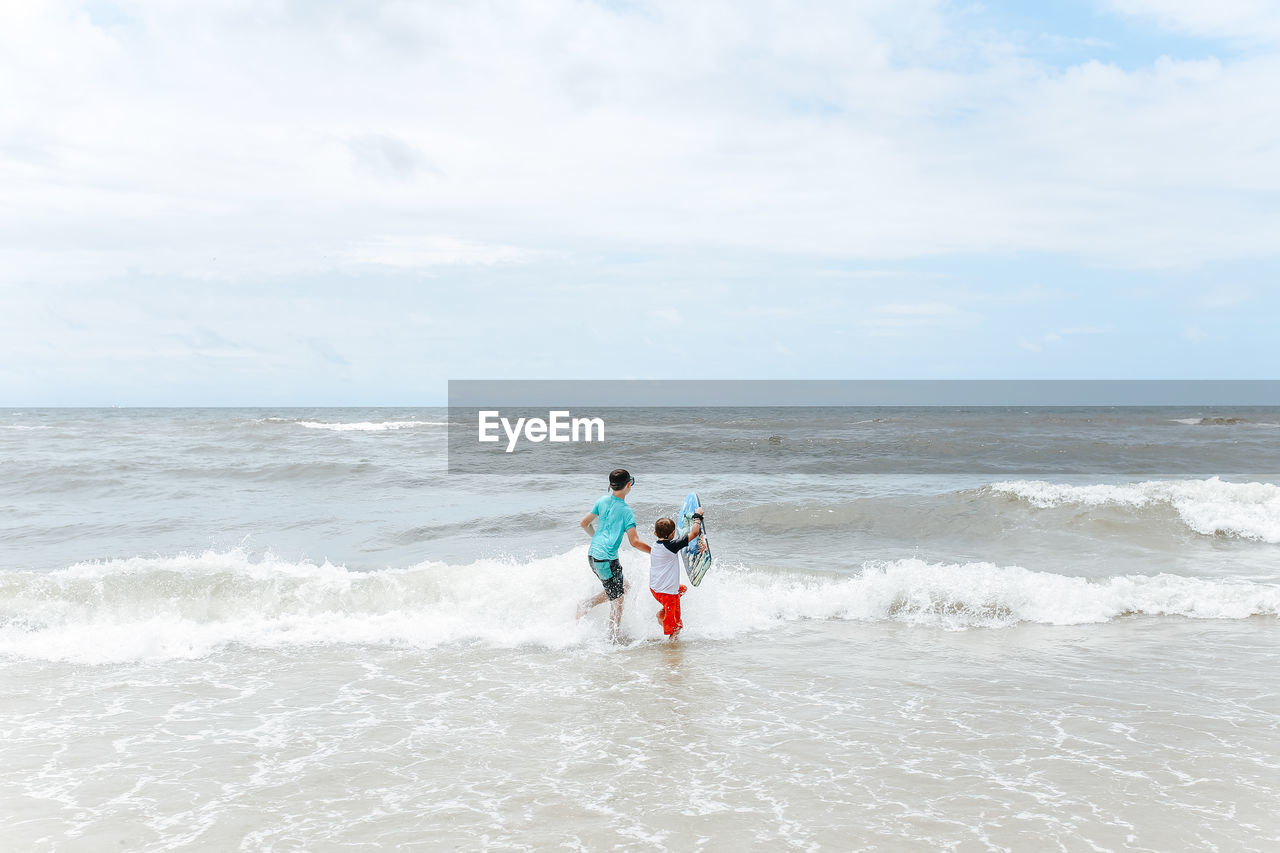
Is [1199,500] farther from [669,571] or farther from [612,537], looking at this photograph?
[612,537]

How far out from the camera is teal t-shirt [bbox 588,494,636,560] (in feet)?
25.0

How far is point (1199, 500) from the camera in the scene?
1505 cm

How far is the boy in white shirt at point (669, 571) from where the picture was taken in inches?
301

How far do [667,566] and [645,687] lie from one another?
1.55m

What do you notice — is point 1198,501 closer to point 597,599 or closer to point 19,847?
point 597,599

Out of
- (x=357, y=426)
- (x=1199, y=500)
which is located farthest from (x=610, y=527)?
(x=357, y=426)

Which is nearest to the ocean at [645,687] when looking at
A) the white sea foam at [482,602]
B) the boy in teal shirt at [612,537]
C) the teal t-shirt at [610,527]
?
the white sea foam at [482,602]

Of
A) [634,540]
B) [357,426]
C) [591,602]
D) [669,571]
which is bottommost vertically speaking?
[591,602]

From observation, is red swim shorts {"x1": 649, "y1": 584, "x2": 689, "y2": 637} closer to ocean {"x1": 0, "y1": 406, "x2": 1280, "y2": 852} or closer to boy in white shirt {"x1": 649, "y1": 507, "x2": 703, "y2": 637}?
boy in white shirt {"x1": 649, "y1": 507, "x2": 703, "y2": 637}

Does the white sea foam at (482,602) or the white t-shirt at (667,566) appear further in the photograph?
the white sea foam at (482,602)

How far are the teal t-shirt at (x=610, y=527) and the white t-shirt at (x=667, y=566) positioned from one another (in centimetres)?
37

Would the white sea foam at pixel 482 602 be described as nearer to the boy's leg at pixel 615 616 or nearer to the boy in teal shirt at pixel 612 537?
the boy's leg at pixel 615 616

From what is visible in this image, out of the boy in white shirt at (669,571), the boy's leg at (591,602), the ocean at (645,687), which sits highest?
the boy in white shirt at (669,571)

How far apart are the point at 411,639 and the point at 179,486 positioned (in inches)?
559
